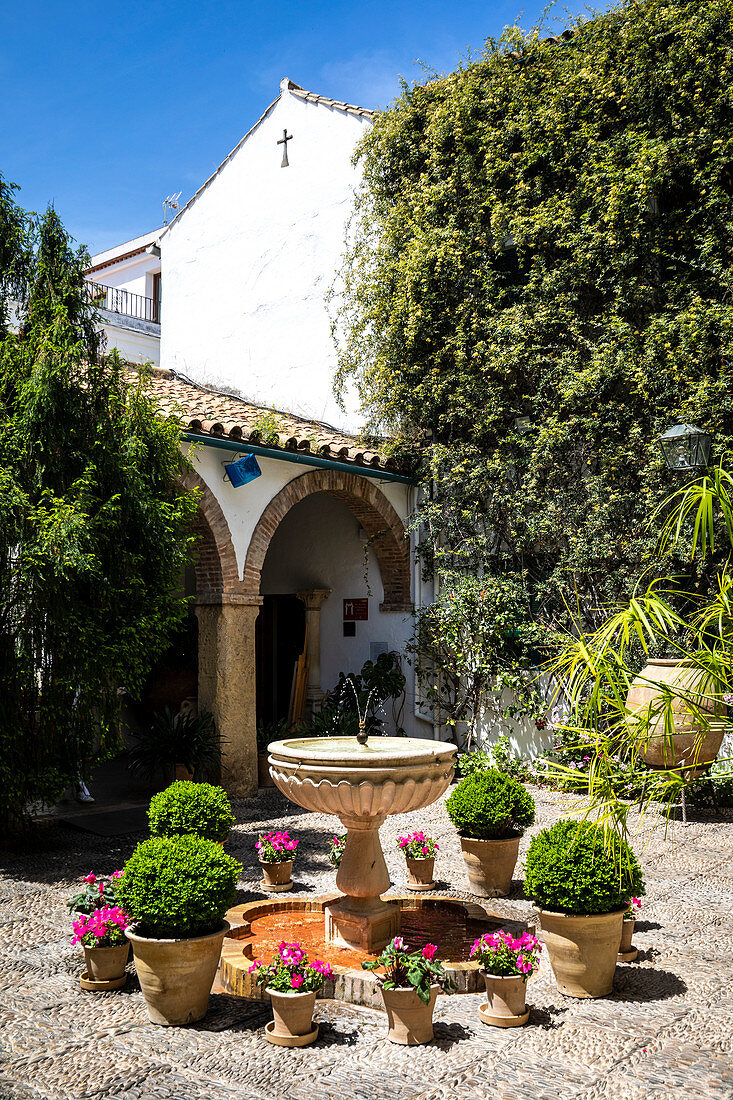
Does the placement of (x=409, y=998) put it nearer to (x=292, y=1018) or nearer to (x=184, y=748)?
(x=292, y=1018)

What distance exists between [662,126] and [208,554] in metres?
6.73

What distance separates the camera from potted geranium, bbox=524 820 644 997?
4102 millimetres

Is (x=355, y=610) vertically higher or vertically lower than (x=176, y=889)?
higher

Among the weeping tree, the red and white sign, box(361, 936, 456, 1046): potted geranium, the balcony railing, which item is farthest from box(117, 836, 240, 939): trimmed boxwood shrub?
the balcony railing

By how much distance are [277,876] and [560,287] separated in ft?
23.8

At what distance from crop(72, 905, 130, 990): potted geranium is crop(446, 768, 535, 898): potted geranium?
2375mm

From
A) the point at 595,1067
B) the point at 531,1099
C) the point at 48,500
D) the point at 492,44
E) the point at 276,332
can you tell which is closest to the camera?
the point at 531,1099

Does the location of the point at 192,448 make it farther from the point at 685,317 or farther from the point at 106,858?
the point at 685,317

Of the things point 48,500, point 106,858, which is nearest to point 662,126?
point 48,500

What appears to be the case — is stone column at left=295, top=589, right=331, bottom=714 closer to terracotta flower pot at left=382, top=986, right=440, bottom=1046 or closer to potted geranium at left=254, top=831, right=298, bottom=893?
potted geranium at left=254, top=831, right=298, bottom=893

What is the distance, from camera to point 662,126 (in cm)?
941

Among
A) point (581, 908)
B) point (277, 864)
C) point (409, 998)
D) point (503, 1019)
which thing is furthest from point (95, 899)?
point (581, 908)

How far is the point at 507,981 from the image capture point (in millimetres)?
3863

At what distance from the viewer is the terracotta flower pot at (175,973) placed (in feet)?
12.4
